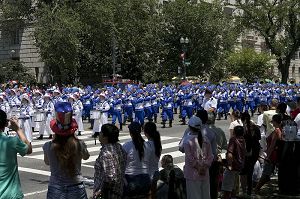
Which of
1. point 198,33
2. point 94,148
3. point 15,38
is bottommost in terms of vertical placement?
point 94,148

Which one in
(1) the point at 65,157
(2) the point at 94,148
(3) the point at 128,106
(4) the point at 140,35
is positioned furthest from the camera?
(4) the point at 140,35

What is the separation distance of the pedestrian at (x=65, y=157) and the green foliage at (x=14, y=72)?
1535 inches

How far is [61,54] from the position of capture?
118 ft

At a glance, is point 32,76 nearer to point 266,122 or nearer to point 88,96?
point 88,96

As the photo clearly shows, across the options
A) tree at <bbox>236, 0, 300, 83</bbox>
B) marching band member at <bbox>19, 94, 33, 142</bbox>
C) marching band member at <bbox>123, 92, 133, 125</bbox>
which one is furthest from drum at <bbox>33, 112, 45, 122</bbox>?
tree at <bbox>236, 0, 300, 83</bbox>

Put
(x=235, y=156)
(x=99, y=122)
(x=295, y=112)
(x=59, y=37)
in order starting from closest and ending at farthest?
(x=235, y=156), (x=295, y=112), (x=99, y=122), (x=59, y=37)

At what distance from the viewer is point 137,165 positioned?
683 cm

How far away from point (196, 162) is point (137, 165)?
85cm

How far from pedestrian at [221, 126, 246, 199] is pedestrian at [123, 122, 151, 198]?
2119mm

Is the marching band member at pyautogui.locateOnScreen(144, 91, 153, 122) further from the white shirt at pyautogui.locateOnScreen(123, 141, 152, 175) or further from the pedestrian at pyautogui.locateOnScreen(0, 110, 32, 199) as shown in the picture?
the pedestrian at pyautogui.locateOnScreen(0, 110, 32, 199)

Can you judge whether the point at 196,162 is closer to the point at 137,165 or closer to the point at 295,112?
the point at 137,165

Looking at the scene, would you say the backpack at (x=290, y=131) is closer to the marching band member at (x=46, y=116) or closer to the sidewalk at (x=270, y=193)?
the sidewalk at (x=270, y=193)

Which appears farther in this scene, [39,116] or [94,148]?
[39,116]

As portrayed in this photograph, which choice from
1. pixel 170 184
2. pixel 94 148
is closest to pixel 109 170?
pixel 170 184
